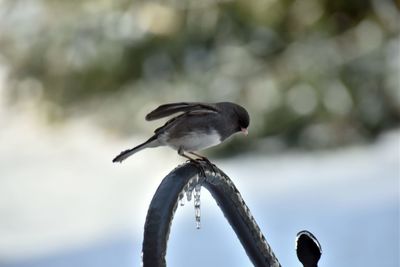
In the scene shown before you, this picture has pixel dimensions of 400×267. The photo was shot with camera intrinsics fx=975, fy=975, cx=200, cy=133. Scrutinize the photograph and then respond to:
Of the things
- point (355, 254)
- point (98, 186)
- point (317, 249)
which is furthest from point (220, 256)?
point (317, 249)

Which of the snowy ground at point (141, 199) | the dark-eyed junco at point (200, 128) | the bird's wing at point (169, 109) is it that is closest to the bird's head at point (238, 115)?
the dark-eyed junco at point (200, 128)

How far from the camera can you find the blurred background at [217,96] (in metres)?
2.73

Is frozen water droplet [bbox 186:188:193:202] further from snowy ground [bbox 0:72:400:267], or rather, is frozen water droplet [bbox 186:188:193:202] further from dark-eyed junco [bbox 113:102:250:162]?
snowy ground [bbox 0:72:400:267]

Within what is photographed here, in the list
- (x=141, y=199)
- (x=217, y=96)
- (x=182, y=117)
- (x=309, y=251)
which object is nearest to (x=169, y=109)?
(x=182, y=117)

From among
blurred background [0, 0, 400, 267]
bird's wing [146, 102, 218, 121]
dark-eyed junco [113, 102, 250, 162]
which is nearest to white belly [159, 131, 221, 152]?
dark-eyed junco [113, 102, 250, 162]

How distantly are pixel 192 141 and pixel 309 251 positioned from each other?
0.36 meters

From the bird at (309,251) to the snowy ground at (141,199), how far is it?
85.2 inches

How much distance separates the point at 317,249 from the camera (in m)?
0.68

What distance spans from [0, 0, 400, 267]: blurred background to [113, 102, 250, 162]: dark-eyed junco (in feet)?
4.96

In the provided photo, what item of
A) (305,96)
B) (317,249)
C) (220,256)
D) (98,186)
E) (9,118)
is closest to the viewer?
(317,249)

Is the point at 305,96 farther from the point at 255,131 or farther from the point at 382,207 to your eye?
the point at 382,207

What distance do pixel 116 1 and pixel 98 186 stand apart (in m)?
0.75

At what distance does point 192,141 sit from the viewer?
102 cm

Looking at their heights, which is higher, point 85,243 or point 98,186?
point 98,186
